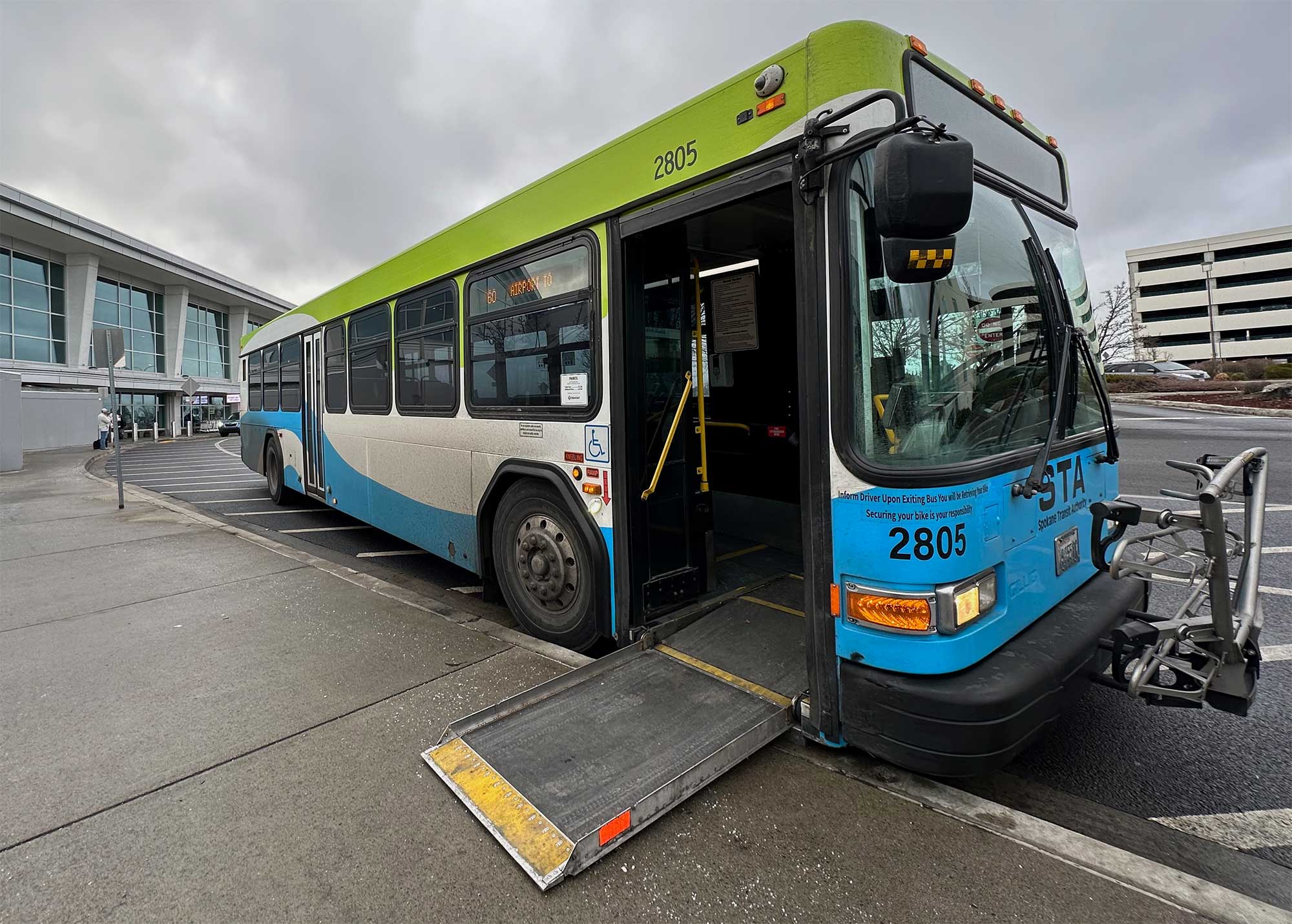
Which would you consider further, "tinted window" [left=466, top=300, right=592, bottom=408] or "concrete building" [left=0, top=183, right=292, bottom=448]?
"concrete building" [left=0, top=183, right=292, bottom=448]

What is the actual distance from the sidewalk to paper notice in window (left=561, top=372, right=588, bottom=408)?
1563 mm

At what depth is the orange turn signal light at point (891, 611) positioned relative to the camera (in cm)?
230

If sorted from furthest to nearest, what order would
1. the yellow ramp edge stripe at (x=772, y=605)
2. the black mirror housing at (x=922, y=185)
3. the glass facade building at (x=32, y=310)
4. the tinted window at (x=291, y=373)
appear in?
the glass facade building at (x=32, y=310) < the tinted window at (x=291, y=373) < the yellow ramp edge stripe at (x=772, y=605) < the black mirror housing at (x=922, y=185)

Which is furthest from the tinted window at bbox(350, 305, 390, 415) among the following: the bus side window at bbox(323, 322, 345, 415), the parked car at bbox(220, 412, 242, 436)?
the parked car at bbox(220, 412, 242, 436)

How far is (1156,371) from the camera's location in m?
32.4

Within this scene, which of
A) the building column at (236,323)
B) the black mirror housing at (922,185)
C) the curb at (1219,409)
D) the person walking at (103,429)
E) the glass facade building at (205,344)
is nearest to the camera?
the black mirror housing at (922,185)

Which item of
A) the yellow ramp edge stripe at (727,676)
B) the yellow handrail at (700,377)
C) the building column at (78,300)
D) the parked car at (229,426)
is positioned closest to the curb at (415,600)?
the yellow ramp edge stripe at (727,676)

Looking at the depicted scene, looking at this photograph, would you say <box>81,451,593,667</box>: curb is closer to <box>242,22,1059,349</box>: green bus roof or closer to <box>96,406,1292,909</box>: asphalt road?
<box>96,406,1292,909</box>: asphalt road

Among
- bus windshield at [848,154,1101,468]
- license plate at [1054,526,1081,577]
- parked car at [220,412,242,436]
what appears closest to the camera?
bus windshield at [848,154,1101,468]

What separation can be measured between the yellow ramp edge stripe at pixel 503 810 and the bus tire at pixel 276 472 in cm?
848

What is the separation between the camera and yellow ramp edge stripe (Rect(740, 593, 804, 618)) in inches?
149

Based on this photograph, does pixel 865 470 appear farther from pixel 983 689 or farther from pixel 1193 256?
pixel 1193 256

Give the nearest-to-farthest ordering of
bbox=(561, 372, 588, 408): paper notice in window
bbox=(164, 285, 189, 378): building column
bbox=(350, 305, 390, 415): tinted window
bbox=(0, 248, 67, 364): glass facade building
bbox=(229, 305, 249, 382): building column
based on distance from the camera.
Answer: bbox=(561, 372, 588, 408): paper notice in window, bbox=(350, 305, 390, 415): tinted window, bbox=(0, 248, 67, 364): glass facade building, bbox=(164, 285, 189, 378): building column, bbox=(229, 305, 249, 382): building column

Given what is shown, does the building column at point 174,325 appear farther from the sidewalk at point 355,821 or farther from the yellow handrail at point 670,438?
the yellow handrail at point 670,438
